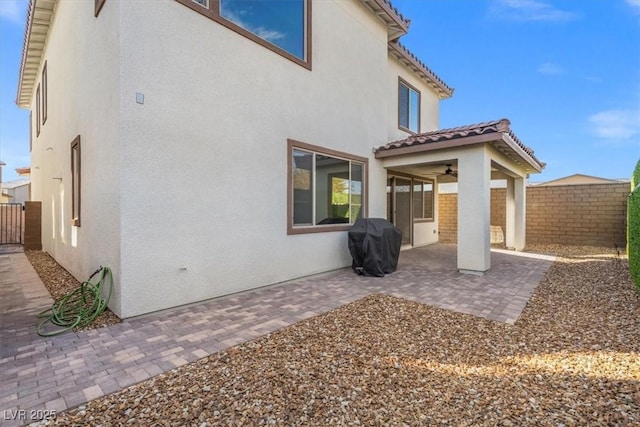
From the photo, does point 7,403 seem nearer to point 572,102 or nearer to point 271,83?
point 271,83

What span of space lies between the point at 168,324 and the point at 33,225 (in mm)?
11459

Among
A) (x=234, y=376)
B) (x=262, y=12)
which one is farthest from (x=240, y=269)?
(x=262, y=12)

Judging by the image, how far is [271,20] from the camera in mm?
6219

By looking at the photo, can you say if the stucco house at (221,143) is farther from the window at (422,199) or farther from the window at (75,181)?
the window at (422,199)

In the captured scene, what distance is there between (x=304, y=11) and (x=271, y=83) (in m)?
2.20

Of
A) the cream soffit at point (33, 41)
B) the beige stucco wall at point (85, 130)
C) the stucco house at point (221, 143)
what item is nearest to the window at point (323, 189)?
the stucco house at point (221, 143)

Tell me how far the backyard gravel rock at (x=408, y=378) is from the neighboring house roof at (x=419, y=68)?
348 inches

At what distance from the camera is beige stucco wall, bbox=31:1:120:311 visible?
14.8 feet

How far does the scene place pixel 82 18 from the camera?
6055 millimetres

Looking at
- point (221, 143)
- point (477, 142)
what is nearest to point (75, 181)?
point (221, 143)

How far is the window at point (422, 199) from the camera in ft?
40.3

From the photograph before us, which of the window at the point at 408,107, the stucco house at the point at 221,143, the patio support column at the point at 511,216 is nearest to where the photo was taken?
the stucco house at the point at 221,143

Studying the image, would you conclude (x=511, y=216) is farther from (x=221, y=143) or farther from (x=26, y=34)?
(x=26, y=34)

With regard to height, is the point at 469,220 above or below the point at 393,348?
above
